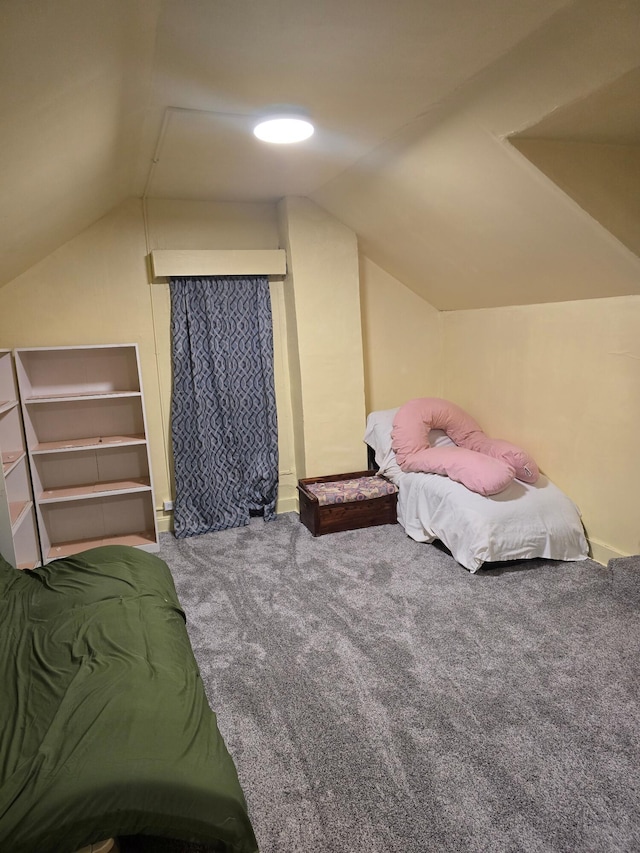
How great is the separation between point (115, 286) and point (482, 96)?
2.54 metres

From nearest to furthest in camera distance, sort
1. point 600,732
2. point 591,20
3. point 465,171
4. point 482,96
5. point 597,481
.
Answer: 1. point 591,20
2. point 600,732
3. point 482,96
4. point 465,171
5. point 597,481

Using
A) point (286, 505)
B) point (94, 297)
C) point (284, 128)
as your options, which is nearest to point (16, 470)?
point (94, 297)

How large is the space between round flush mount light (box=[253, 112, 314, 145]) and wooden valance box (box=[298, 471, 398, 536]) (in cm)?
213

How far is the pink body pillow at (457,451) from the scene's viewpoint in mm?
3156

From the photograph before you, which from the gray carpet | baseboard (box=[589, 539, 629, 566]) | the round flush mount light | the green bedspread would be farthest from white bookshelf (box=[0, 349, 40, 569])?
baseboard (box=[589, 539, 629, 566])

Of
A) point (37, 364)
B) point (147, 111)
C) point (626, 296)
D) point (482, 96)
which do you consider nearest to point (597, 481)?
point (626, 296)

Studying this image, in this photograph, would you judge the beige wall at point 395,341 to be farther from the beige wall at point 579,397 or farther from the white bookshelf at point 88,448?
the white bookshelf at point 88,448

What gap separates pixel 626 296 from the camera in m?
2.75

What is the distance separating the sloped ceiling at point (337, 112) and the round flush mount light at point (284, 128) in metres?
0.09

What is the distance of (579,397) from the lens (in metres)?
3.09

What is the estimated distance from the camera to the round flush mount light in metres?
2.31

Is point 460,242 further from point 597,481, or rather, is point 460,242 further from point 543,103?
point 597,481

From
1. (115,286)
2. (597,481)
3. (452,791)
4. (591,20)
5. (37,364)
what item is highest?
(591,20)

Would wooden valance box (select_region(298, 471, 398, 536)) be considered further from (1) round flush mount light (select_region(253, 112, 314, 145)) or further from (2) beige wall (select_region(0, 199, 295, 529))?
(1) round flush mount light (select_region(253, 112, 314, 145))
